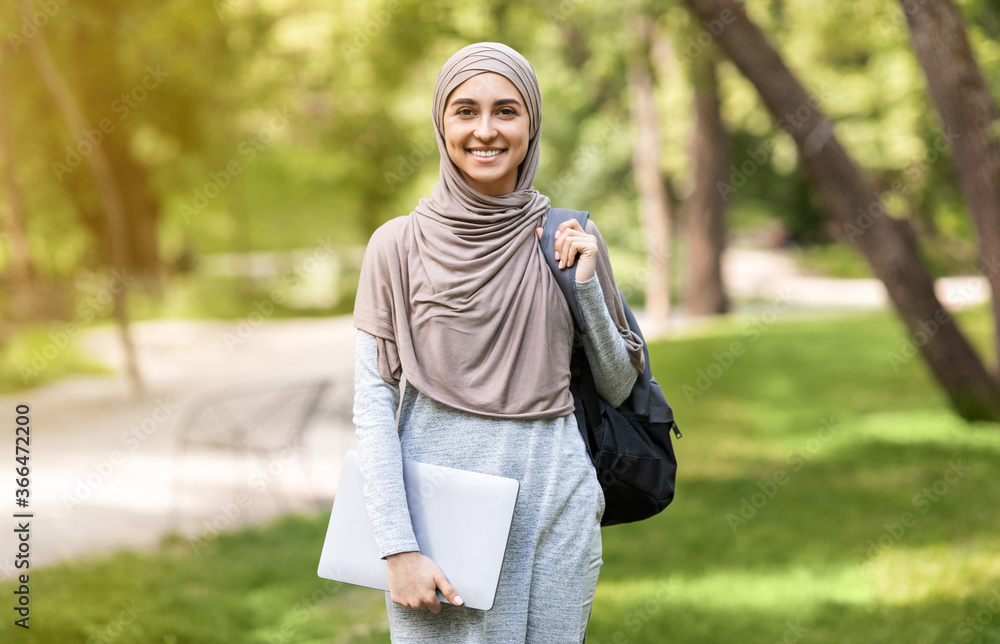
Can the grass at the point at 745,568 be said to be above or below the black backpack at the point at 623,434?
below

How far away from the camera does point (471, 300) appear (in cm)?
196

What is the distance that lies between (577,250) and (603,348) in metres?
0.22

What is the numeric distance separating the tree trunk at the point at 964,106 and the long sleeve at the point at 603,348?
5.74 m

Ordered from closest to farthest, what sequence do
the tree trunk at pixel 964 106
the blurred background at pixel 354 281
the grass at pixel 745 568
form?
1. the grass at pixel 745 568
2. the blurred background at pixel 354 281
3. the tree trunk at pixel 964 106

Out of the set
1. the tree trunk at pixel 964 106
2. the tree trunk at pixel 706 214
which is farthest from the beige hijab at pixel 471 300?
the tree trunk at pixel 706 214

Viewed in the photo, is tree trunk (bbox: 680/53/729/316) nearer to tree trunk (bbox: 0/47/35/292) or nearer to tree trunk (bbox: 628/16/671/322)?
tree trunk (bbox: 628/16/671/322)

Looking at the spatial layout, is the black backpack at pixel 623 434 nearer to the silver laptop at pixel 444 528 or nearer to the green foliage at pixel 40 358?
the silver laptop at pixel 444 528

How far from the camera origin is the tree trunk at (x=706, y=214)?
18.4 metres

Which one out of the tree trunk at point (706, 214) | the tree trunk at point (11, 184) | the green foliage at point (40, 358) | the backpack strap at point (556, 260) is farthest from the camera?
the tree trunk at point (706, 214)

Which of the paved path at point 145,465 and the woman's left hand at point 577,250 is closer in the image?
the woman's left hand at point 577,250

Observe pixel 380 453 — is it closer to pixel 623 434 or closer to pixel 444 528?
pixel 444 528

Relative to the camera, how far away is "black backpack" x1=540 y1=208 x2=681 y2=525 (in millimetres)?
2090

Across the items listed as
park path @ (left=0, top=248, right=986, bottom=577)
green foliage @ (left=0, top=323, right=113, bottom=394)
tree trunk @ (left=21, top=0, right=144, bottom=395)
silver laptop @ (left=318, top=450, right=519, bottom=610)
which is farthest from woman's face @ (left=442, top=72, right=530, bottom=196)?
Result: green foliage @ (left=0, top=323, right=113, bottom=394)

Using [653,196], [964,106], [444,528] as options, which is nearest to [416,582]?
[444,528]
